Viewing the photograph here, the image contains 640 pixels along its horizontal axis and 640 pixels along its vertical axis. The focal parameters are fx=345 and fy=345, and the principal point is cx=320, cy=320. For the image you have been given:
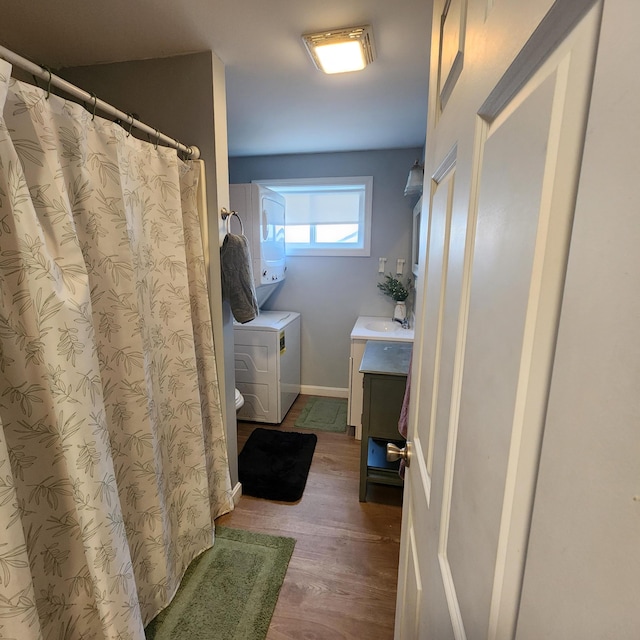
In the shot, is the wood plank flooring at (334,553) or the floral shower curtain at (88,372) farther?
the wood plank flooring at (334,553)

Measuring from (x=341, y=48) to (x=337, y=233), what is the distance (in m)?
1.90

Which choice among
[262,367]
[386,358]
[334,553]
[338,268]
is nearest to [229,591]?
[334,553]

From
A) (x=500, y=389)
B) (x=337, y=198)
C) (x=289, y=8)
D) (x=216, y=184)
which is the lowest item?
(x=500, y=389)

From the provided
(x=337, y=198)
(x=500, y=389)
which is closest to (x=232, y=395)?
(x=500, y=389)

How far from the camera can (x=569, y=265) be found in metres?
0.26

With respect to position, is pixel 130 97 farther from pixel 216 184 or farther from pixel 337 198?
pixel 337 198

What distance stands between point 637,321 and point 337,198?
3396mm

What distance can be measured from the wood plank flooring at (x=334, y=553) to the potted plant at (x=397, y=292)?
52.8 inches

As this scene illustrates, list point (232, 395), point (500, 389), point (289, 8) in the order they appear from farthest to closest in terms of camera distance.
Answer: point (232, 395) < point (289, 8) < point (500, 389)

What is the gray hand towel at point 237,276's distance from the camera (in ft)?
5.69

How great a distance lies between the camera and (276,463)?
2363 millimetres

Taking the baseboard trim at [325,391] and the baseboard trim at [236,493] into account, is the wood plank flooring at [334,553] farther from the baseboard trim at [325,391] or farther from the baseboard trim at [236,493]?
the baseboard trim at [325,391]

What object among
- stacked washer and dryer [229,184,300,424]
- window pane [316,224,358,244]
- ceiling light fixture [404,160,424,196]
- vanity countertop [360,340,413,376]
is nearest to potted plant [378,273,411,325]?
window pane [316,224,358,244]

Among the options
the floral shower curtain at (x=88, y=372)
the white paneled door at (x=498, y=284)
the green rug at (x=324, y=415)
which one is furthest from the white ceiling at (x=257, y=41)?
the green rug at (x=324, y=415)
